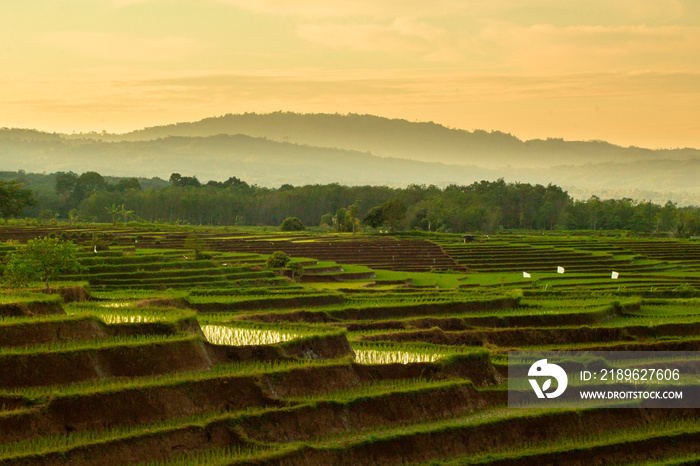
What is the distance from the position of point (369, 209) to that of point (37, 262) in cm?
8953

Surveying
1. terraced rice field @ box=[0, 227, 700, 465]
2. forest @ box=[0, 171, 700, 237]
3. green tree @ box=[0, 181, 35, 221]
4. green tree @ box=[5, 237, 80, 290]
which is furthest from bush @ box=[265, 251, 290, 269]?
forest @ box=[0, 171, 700, 237]

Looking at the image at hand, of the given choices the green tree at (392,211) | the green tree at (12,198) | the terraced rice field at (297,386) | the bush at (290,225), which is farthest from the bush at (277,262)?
the bush at (290,225)

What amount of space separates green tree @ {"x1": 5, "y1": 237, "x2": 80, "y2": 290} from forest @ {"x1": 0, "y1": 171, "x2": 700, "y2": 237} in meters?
74.1

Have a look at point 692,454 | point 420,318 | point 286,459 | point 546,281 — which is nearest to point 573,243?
point 546,281

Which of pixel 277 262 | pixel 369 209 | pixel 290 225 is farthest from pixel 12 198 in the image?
pixel 369 209

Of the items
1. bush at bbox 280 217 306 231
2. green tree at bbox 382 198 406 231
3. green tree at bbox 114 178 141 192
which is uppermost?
green tree at bbox 114 178 141 192

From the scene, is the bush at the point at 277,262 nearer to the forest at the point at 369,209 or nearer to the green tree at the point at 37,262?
the green tree at the point at 37,262

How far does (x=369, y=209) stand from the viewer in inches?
4523

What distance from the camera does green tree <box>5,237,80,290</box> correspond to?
83.4 ft

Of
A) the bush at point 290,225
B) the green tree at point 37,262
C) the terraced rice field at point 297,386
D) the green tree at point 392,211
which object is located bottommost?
the terraced rice field at point 297,386

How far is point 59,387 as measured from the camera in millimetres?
14805

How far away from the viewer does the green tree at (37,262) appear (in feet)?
83.4

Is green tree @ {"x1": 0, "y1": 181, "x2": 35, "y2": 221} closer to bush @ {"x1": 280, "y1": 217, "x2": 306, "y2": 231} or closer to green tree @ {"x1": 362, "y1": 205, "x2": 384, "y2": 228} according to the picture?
bush @ {"x1": 280, "y1": 217, "x2": 306, "y2": 231}

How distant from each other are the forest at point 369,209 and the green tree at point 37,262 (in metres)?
74.1
